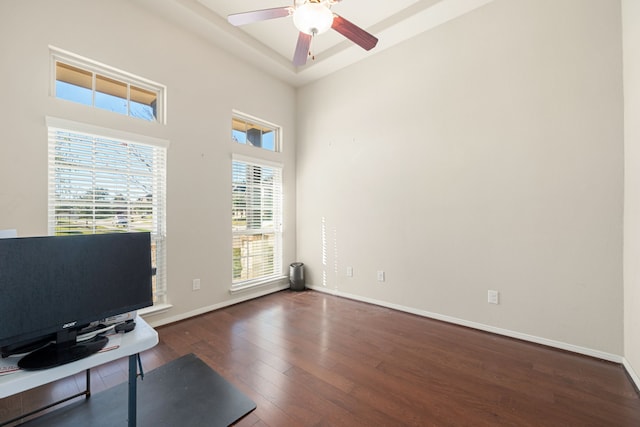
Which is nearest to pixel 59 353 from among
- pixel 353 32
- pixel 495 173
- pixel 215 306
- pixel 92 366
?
pixel 92 366

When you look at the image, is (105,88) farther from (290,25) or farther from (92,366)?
(92,366)

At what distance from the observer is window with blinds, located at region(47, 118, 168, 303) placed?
2314mm

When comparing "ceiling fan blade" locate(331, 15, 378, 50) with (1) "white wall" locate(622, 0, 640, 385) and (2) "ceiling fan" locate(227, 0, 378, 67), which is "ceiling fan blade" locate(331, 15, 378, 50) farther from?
(1) "white wall" locate(622, 0, 640, 385)

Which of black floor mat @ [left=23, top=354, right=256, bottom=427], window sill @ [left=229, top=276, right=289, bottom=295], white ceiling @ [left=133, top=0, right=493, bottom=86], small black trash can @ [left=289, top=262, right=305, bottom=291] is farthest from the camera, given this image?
small black trash can @ [left=289, top=262, right=305, bottom=291]

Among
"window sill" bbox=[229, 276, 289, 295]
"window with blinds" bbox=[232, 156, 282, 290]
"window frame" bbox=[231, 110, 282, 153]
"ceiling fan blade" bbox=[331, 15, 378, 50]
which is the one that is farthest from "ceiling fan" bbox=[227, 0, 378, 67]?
"window sill" bbox=[229, 276, 289, 295]

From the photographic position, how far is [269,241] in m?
4.22

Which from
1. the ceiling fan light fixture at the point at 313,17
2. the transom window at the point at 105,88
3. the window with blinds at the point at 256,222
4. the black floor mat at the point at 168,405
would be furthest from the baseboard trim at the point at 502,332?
the transom window at the point at 105,88

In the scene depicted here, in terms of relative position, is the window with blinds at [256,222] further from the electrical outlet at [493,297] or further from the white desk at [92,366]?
the electrical outlet at [493,297]

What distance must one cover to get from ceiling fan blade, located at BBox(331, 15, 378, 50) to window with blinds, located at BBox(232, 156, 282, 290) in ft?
6.91

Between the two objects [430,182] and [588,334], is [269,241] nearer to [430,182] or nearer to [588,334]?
[430,182]

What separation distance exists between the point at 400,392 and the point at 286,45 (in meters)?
4.16

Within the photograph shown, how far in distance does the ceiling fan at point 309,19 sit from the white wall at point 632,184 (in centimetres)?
196

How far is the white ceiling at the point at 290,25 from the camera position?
284 centimetres

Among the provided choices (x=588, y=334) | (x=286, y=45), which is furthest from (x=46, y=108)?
(x=588, y=334)
